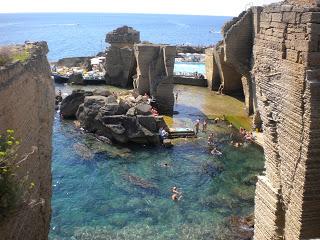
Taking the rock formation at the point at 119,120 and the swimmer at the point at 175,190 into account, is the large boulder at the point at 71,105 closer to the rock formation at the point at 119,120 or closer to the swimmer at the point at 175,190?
the rock formation at the point at 119,120

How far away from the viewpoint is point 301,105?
9039 mm

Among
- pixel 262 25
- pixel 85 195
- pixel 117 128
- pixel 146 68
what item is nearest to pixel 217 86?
pixel 146 68

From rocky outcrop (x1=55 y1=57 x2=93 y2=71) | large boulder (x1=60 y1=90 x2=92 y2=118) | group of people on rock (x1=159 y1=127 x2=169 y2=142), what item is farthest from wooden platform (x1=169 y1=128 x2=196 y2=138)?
rocky outcrop (x1=55 y1=57 x2=93 y2=71)

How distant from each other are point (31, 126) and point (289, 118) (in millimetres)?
6771

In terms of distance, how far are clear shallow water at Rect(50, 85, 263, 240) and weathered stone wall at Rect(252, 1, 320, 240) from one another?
23.3 feet

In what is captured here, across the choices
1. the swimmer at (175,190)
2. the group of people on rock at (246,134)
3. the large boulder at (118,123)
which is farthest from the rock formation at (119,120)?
the swimmer at (175,190)

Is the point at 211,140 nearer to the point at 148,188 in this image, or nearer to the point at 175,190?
the point at 175,190

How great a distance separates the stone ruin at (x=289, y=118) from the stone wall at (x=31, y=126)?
5.67m

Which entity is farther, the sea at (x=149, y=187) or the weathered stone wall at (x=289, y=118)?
the sea at (x=149, y=187)

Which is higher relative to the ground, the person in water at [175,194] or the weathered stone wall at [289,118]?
the weathered stone wall at [289,118]

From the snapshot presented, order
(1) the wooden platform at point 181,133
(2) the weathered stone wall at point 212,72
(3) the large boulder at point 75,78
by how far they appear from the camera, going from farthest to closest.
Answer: (3) the large boulder at point 75,78, (2) the weathered stone wall at point 212,72, (1) the wooden platform at point 181,133

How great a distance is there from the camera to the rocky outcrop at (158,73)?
34.8 m

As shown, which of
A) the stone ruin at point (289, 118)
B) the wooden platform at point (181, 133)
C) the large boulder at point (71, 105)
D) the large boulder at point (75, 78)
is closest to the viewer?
the stone ruin at point (289, 118)

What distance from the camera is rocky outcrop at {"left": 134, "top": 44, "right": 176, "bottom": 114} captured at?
34.8 metres
